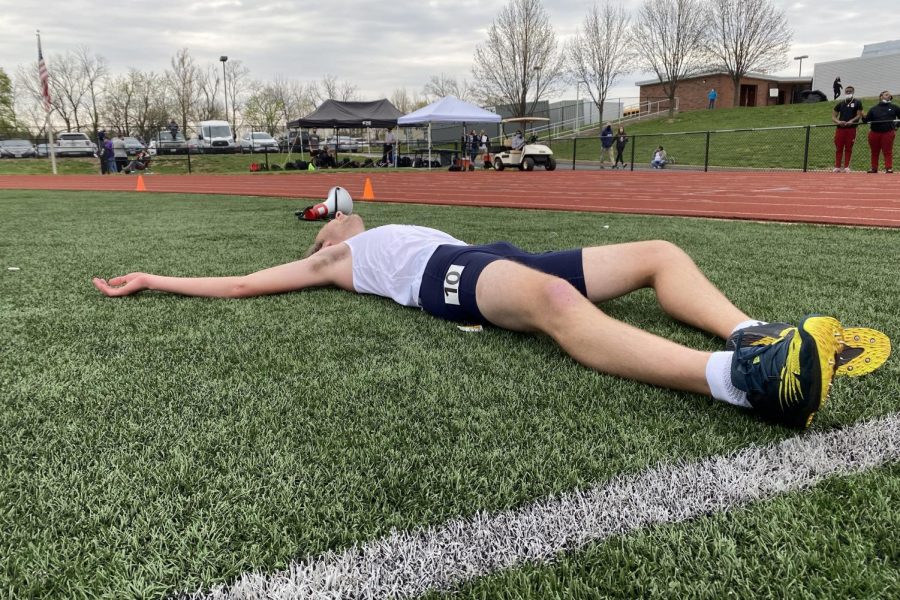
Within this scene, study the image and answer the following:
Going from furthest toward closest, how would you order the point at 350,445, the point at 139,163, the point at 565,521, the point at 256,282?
the point at 139,163, the point at 256,282, the point at 350,445, the point at 565,521

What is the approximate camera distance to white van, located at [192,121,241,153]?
35.0 metres

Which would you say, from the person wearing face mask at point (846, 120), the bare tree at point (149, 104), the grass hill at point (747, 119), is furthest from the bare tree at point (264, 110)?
the person wearing face mask at point (846, 120)

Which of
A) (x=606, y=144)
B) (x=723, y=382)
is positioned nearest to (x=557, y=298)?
(x=723, y=382)

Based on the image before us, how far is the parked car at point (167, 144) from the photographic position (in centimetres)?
3331

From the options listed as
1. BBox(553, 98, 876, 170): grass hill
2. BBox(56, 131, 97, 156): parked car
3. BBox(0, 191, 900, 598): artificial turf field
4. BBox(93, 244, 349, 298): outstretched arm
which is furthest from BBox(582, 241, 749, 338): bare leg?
BBox(56, 131, 97, 156): parked car

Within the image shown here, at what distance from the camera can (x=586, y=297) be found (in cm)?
248

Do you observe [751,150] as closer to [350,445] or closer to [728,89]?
[350,445]

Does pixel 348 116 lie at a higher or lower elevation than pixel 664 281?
higher

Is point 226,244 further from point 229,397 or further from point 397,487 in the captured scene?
point 397,487

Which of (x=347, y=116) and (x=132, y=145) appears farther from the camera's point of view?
(x=132, y=145)

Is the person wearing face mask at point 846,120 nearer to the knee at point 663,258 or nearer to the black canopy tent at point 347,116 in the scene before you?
the knee at point 663,258

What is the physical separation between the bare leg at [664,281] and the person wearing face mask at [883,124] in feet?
48.1

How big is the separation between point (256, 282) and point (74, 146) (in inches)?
1514

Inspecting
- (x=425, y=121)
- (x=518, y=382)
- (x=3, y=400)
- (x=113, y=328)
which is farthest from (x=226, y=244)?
(x=425, y=121)
